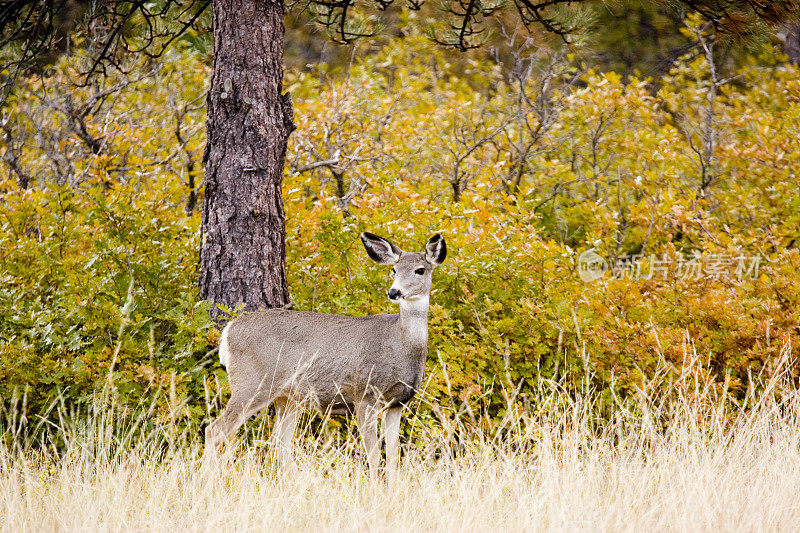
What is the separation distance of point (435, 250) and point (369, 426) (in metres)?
1.22

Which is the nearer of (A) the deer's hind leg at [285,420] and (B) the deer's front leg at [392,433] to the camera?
(B) the deer's front leg at [392,433]

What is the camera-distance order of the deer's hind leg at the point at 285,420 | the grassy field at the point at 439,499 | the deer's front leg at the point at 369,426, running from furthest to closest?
the deer's hind leg at the point at 285,420
the deer's front leg at the point at 369,426
the grassy field at the point at 439,499

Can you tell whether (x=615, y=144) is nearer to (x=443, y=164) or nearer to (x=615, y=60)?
(x=443, y=164)

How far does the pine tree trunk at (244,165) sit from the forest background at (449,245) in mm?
393

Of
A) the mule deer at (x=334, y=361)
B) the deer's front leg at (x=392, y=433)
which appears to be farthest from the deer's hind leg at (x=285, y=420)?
the deer's front leg at (x=392, y=433)

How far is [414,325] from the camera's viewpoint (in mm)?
5258

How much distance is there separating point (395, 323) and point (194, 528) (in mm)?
2116

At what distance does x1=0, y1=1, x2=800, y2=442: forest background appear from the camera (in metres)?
5.63

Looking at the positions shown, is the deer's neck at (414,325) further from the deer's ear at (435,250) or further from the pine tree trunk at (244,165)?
the pine tree trunk at (244,165)

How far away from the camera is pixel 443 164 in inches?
460

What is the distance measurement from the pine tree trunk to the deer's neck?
1.29 metres

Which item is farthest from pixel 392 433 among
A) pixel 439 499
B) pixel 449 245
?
pixel 449 245

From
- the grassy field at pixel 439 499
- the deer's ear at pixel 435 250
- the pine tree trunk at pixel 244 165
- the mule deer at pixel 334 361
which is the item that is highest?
the pine tree trunk at pixel 244 165

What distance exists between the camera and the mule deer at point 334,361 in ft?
17.0
